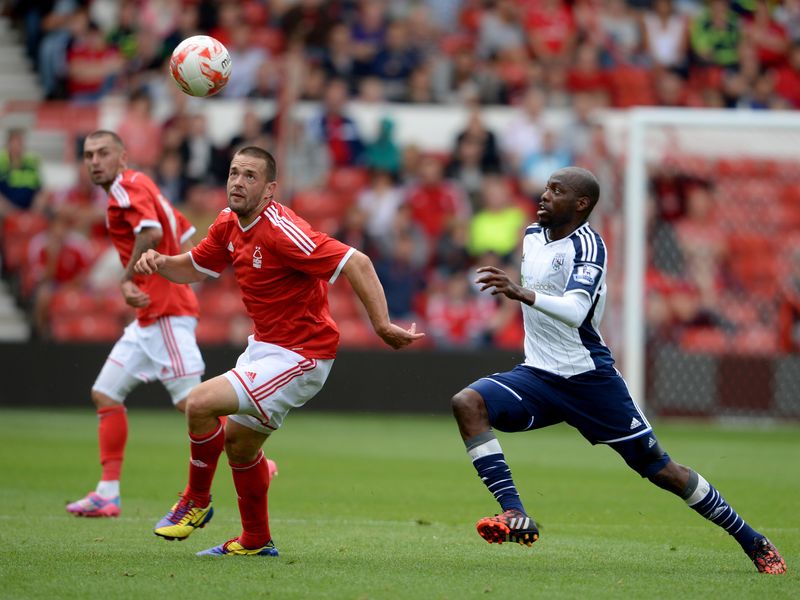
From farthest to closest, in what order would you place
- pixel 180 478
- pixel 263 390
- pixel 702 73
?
pixel 702 73
pixel 180 478
pixel 263 390

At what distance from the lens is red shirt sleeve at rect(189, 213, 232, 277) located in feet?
24.9

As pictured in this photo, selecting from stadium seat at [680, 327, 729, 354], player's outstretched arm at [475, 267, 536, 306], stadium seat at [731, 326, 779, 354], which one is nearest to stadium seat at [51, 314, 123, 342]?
stadium seat at [680, 327, 729, 354]

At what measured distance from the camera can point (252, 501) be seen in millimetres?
7465

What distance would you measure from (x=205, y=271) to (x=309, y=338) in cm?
85

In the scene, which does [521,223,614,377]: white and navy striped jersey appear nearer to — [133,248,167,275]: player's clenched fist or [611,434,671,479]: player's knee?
[611,434,671,479]: player's knee

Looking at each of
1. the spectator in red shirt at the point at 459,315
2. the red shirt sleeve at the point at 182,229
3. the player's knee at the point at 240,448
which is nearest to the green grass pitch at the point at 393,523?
the player's knee at the point at 240,448

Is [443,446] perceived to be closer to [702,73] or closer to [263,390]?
[263,390]

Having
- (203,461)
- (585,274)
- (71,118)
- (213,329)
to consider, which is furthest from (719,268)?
(203,461)

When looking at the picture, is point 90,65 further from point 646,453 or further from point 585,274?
point 646,453

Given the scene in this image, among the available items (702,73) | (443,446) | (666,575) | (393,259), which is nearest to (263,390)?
(666,575)

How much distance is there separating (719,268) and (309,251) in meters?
13.6

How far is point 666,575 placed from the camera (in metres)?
7.04

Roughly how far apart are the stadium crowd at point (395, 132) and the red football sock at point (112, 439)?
867 cm

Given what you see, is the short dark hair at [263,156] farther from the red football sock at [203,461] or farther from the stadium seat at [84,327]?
the stadium seat at [84,327]
